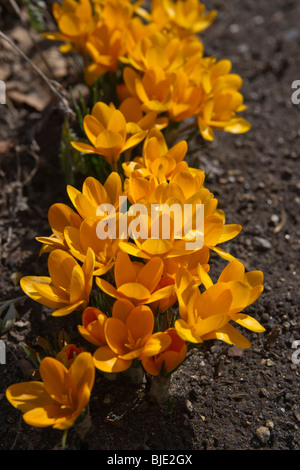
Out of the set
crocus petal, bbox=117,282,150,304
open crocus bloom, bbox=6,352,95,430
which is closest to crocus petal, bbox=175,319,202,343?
crocus petal, bbox=117,282,150,304

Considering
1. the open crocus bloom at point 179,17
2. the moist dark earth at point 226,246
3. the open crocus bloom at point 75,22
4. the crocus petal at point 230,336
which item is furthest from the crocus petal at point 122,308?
the open crocus bloom at point 179,17

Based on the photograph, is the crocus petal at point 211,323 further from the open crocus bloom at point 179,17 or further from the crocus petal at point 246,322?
the open crocus bloom at point 179,17

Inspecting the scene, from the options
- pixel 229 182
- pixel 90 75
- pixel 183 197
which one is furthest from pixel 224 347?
pixel 90 75

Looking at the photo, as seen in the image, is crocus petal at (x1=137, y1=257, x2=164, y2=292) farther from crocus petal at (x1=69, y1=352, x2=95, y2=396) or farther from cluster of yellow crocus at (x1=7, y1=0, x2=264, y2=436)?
crocus petal at (x1=69, y1=352, x2=95, y2=396)

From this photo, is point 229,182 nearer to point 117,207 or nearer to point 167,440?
point 117,207

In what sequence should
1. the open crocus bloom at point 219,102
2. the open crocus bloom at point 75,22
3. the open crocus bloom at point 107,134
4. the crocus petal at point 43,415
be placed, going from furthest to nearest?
the open crocus bloom at point 75,22
the open crocus bloom at point 219,102
the open crocus bloom at point 107,134
the crocus petal at point 43,415

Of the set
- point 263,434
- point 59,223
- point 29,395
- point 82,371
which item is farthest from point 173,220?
point 263,434

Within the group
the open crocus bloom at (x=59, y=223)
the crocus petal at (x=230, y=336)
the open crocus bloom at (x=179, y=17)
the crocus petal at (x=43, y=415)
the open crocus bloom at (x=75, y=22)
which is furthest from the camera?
→ the open crocus bloom at (x=179, y=17)
